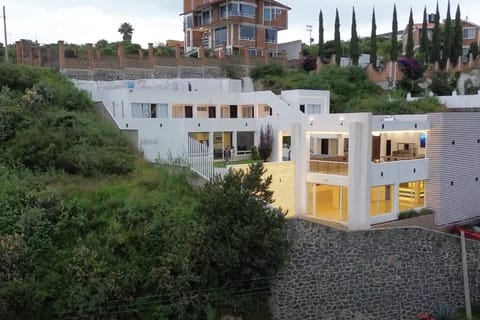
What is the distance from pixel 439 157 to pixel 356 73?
20.5 metres

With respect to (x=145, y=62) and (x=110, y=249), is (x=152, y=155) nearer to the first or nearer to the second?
(x=110, y=249)

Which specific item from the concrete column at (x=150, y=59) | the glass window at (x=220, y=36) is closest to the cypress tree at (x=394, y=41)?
the glass window at (x=220, y=36)

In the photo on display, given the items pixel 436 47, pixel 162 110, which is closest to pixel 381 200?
pixel 162 110

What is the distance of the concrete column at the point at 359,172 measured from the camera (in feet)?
61.5

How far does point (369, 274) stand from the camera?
1845cm

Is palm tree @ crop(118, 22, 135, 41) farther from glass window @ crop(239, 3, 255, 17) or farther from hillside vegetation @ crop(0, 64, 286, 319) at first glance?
hillside vegetation @ crop(0, 64, 286, 319)

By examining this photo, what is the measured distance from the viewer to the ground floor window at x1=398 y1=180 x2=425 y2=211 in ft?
72.0

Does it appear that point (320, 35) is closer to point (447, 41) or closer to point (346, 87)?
point (346, 87)

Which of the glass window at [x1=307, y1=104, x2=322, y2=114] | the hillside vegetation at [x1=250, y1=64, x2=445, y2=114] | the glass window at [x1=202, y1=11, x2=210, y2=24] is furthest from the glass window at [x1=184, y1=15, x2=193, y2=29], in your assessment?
the glass window at [x1=307, y1=104, x2=322, y2=114]

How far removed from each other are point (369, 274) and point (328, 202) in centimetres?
419

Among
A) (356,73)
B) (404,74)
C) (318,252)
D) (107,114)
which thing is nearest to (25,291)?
(318,252)

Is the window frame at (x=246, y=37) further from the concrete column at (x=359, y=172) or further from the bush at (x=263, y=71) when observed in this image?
the concrete column at (x=359, y=172)

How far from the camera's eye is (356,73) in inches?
1590

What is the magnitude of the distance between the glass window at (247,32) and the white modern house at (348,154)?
19.1 m
